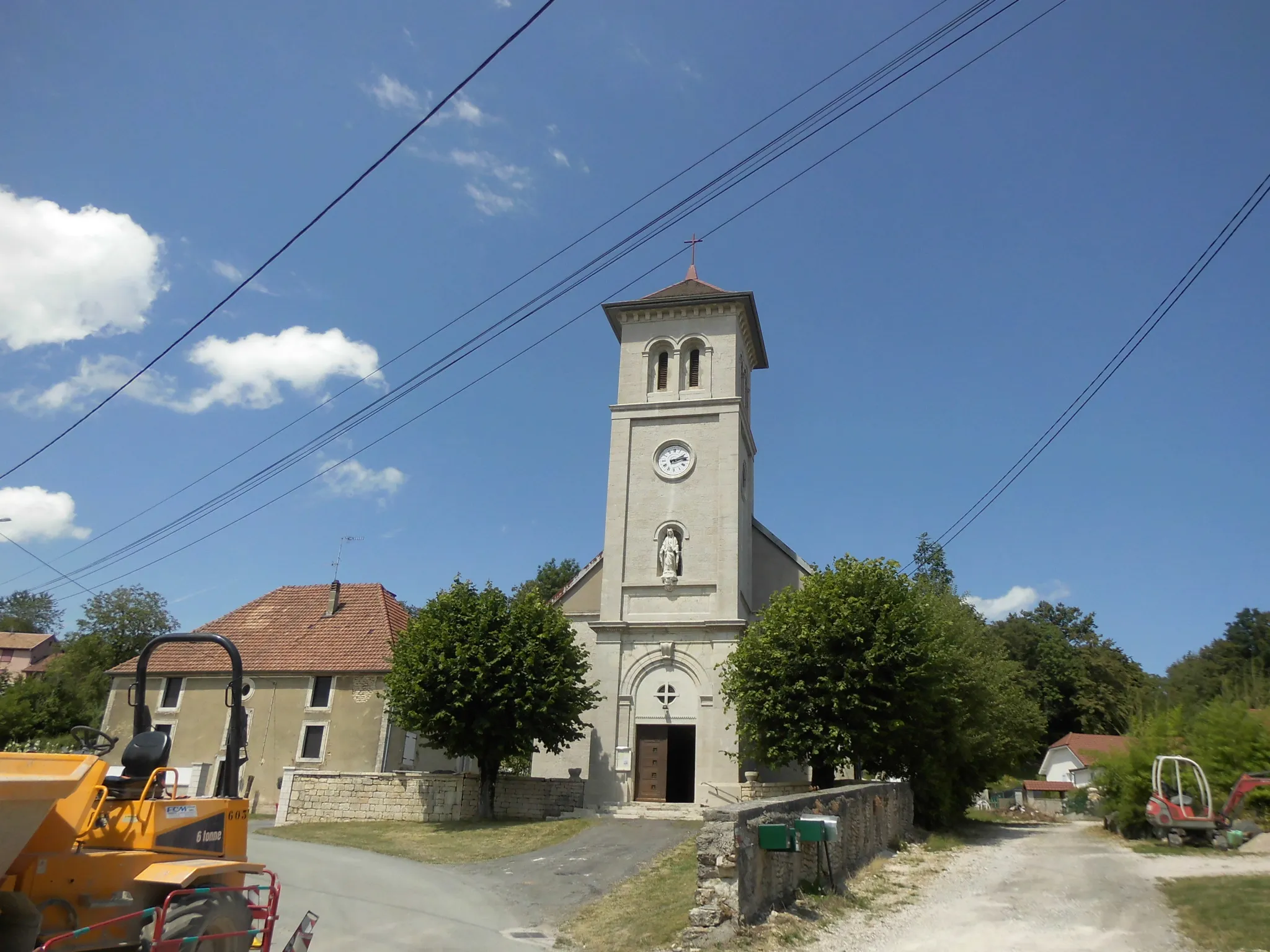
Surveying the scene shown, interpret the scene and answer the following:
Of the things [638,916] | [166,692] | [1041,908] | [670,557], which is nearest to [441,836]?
[638,916]

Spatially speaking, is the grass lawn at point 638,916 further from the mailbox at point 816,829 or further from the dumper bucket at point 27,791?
the dumper bucket at point 27,791

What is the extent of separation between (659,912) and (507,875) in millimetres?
5367

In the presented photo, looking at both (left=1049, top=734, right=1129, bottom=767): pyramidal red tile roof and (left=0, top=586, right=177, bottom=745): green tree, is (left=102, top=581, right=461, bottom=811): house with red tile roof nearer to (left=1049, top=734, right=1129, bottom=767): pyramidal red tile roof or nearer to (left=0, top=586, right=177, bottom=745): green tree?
(left=0, top=586, right=177, bottom=745): green tree

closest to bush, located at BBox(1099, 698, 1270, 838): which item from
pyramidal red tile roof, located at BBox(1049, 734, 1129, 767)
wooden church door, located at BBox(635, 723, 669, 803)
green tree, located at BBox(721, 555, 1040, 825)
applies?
green tree, located at BBox(721, 555, 1040, 825)

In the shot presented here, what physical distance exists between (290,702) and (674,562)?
15.7 m

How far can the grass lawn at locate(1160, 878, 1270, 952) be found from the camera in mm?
9656

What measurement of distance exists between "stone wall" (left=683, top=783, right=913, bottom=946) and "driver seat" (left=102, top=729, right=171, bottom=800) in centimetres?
598

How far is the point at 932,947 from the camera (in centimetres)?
984

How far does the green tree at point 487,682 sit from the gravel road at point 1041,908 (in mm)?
11736

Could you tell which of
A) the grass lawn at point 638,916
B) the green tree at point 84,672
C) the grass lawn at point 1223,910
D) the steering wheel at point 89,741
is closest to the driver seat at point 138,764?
the steering wheel at point 89,741

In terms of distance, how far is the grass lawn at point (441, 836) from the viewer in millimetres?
18812

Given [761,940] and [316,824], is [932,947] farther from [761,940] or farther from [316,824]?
[316,824]

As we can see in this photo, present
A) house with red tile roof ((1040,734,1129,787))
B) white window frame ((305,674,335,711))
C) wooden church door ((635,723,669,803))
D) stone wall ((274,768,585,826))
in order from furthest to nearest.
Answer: house with red tile roof ((1040,734,1129,787)) → white window frame ((305,674,335,711)) → wooden church door ((635,723,669,803)) → stone wall ((274,768,585,826))

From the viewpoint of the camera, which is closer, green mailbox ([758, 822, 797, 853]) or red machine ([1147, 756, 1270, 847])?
green mailbox ([758, 822, 797, 853])
